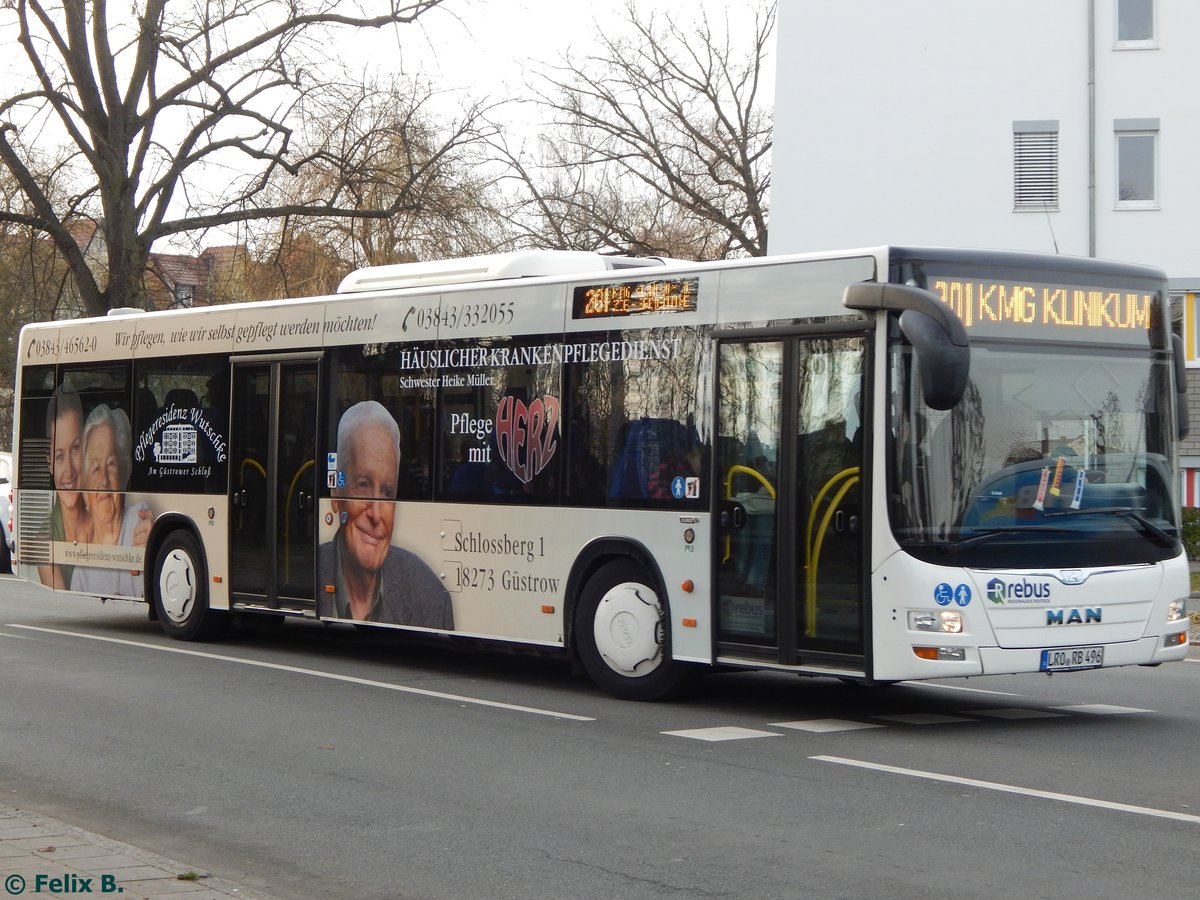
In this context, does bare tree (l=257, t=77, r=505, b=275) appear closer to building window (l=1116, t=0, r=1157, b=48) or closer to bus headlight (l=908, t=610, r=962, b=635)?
building window (l=1116, t=0, r=1157, b=48)

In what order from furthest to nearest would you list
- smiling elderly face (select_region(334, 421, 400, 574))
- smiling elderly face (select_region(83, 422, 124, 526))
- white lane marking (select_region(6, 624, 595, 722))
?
smiling elderly face (select_region(83, 422, 124, 526)) < smiling elderly face (select_region(334, 421, 400, 574)) < white lane marking (select_region(6, 624, 595, 722))

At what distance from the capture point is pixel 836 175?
34.6 meters

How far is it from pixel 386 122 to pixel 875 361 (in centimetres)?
2047

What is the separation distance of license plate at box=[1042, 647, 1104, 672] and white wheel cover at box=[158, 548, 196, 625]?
842 centimetres

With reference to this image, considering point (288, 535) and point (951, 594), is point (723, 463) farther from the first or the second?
point (288, 535)

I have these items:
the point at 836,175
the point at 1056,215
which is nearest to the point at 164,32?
the point at 836,175

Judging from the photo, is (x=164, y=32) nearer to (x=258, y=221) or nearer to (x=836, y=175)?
(x=258, y=221)

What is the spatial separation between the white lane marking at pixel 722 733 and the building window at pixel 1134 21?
88.0ft

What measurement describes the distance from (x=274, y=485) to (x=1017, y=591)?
7039 mm

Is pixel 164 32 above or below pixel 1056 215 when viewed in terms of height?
above

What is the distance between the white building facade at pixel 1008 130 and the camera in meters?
32.9

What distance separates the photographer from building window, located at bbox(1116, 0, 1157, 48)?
3350cm

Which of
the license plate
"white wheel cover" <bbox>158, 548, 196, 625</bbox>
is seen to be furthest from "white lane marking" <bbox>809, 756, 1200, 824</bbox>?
"white wheel cover" <bbox>158, 548, 196, 625</bbox>

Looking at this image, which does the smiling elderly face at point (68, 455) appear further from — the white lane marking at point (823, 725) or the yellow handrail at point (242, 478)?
the white lane marking at point (823, 725)
